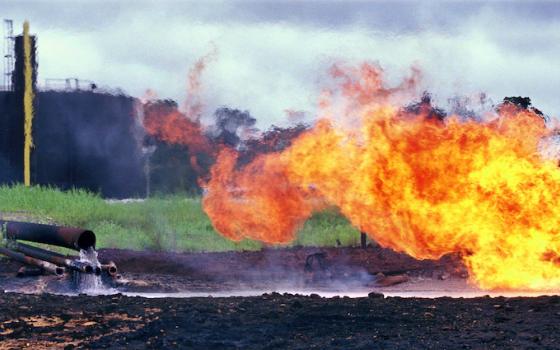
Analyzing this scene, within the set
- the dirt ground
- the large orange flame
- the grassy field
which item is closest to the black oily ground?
the dirt ground

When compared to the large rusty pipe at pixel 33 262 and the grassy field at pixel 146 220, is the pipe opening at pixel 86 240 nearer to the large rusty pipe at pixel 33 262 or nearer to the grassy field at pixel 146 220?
the large rusty pipe at pixel 33 262

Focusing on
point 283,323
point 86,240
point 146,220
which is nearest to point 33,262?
point 86,240

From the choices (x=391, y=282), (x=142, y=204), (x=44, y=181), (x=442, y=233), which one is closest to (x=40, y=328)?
(x=442, y=233)

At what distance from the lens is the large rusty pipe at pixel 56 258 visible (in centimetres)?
1892

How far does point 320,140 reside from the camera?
2020 cm

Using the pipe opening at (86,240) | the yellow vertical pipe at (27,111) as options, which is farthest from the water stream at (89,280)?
the yellow vertical pipe at (27,111)

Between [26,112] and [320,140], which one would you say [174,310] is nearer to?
[320,140]

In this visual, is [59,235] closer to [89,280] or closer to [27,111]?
[89,280]

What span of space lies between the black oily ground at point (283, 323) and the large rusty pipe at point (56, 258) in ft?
8.21

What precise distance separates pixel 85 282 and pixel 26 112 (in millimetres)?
21881

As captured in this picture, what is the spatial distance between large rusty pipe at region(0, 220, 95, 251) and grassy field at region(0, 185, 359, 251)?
4647mm

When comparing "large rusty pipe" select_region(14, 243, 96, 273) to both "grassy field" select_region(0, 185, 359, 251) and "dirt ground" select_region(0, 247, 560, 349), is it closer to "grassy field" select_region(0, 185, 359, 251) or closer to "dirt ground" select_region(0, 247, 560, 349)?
"dirt ground" select_region(0, 247, 560, 349)

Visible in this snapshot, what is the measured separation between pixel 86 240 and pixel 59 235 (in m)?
0.62

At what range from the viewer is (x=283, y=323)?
1368 centimetres
